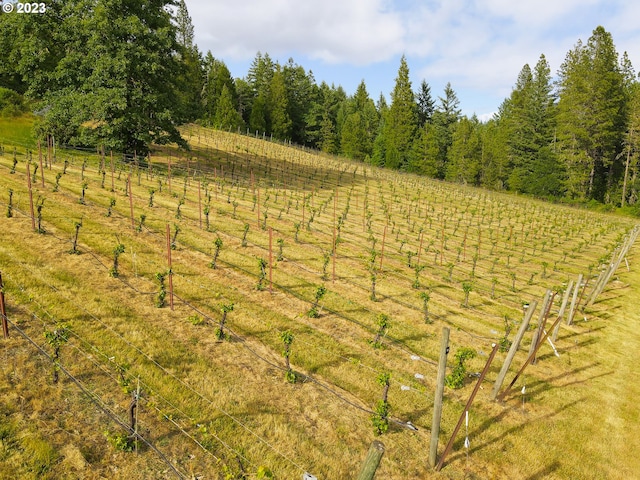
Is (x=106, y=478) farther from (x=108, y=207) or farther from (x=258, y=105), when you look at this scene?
(x=258, y=105)

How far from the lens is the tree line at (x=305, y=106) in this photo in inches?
934

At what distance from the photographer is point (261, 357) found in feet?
29.2

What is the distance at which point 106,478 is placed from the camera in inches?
216

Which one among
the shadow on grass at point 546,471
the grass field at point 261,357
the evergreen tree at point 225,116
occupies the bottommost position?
the shadow on grass at point 546,471

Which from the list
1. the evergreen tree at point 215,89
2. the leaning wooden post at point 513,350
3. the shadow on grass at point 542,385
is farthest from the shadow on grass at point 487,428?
the evergreen tree at point 215,89

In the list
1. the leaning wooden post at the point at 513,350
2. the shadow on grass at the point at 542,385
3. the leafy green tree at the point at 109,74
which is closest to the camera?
A: the leaning wooden post at the point at 513,350

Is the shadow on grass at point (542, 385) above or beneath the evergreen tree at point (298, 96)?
beneath

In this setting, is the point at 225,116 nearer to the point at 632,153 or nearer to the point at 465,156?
the point at 465,156

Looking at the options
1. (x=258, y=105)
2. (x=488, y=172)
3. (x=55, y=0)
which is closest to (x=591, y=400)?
(x=55, y=0)

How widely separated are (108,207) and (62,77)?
1261 cm

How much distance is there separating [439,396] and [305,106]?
3084 inches

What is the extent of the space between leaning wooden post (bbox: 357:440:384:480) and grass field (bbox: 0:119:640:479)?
219 cm

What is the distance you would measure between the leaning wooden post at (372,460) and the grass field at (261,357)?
7.19 ft

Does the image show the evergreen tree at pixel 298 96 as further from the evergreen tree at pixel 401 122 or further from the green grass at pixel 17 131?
the green grass at pixel 17 131
